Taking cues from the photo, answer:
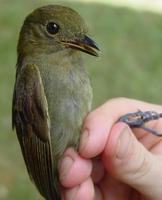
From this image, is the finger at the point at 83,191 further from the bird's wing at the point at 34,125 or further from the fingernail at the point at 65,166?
the bird's wing at the point at 34,125

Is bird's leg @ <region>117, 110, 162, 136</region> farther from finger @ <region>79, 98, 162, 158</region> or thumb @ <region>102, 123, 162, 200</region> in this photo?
thumb @ <region>102, 123, 162, 200</region>

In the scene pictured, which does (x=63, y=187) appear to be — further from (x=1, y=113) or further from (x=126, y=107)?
(x=1, y=113)

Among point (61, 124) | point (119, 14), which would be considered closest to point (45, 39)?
point (61, 124)

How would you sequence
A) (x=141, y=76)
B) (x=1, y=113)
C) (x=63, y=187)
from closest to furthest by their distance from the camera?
(x=63, y=187) < (x=1, y=113) < (x=141, y=76)

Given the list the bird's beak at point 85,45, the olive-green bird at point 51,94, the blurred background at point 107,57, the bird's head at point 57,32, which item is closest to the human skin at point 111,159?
the olive-green bird at point 51,94

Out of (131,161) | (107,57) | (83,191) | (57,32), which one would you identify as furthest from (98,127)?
(107,57)

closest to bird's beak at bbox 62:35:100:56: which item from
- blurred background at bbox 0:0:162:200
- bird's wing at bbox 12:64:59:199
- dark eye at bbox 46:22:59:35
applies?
dark eye at bbox 46:22:59:35
